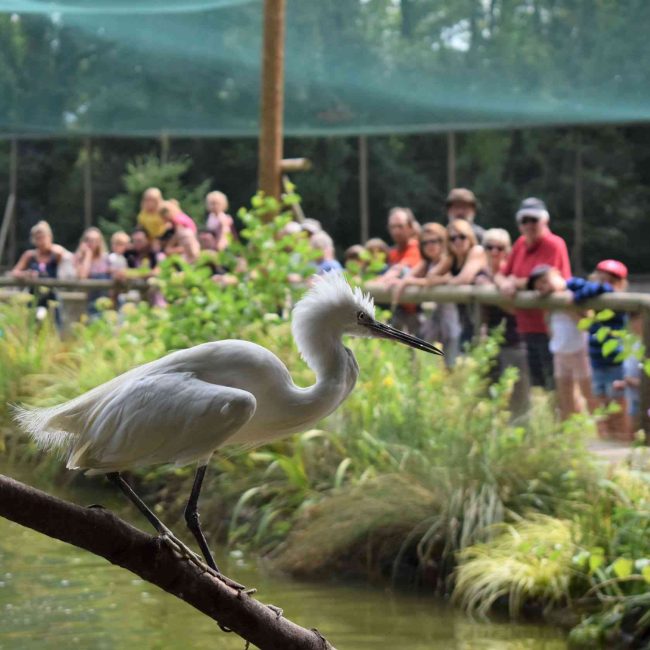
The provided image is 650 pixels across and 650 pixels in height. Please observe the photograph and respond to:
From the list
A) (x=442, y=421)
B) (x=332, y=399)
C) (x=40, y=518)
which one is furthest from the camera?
(x=442, y=421)

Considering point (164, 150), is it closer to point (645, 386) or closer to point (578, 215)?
point (578, 215)

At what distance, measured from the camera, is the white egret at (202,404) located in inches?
148

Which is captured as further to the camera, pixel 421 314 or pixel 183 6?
pixel 183 6

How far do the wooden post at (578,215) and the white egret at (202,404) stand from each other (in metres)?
11.6

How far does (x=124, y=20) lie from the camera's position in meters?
13.4

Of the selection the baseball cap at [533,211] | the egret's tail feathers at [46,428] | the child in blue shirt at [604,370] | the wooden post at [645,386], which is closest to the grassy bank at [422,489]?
the child in blue shirt at [604,370]

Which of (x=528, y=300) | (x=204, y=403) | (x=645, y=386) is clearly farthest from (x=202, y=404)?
(x=528, y=300)

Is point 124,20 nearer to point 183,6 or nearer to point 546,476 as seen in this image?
point 183,6

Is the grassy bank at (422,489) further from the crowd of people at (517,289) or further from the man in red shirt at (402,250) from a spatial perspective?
the man in red shirt at (402,250)

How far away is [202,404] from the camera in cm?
373

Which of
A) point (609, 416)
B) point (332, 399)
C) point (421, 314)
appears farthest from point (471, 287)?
point (332, 399)

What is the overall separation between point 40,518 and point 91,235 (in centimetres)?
1073

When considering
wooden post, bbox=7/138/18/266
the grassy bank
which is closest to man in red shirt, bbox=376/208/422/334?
the grassy bank

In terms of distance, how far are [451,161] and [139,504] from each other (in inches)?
506
